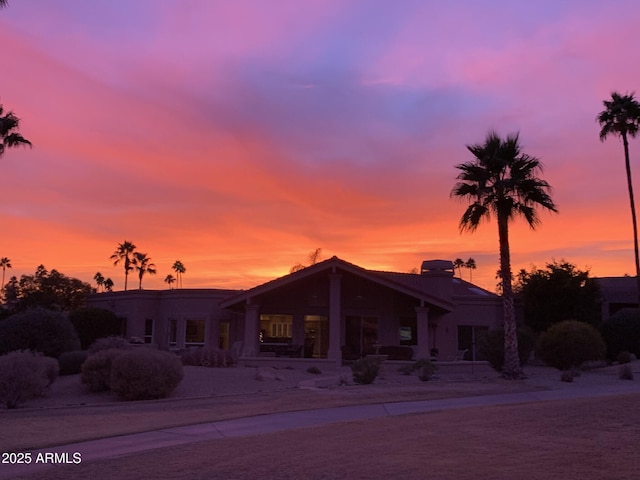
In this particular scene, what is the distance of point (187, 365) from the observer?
24.4m

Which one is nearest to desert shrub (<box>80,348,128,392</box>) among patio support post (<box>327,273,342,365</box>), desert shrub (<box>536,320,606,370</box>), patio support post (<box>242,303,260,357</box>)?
patio support post (<box>327,273,342,365</box>)

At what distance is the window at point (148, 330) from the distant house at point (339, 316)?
6.41ft

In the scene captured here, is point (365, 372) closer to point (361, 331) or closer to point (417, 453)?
point (417, 453)

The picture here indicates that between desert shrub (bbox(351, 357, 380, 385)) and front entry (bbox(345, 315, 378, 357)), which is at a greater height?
front entry (bbox(345, 315, 378, 357))

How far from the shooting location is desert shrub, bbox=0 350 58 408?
16594 mm

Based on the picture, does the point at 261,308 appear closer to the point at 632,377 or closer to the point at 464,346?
the point at 464,346

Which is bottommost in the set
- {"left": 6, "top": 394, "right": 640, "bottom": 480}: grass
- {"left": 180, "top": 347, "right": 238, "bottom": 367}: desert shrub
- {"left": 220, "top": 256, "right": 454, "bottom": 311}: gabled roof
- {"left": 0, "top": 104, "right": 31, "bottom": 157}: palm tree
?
{"left": 6, "top": 394, "right": 640, "bottom": 480}: grass

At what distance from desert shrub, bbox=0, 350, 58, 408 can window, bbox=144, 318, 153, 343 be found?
22027 mm

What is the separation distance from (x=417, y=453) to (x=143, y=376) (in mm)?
10124

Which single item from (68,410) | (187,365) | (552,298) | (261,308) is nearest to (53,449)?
(68,410)

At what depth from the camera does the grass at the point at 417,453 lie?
Answer: 319 inches

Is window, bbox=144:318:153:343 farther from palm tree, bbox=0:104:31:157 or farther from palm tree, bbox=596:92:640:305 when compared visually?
palm tree, bbox=596:92:640:305

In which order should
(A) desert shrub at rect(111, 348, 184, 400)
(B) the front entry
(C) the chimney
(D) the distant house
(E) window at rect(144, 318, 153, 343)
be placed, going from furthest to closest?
(E) window at rect(144, 318, 153, 343) → (C) the chimney → (B) the front entry → (D) the distant house → (A) desert shrub at rect(111, 348, 184, 400)

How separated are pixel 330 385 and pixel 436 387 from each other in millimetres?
3141
